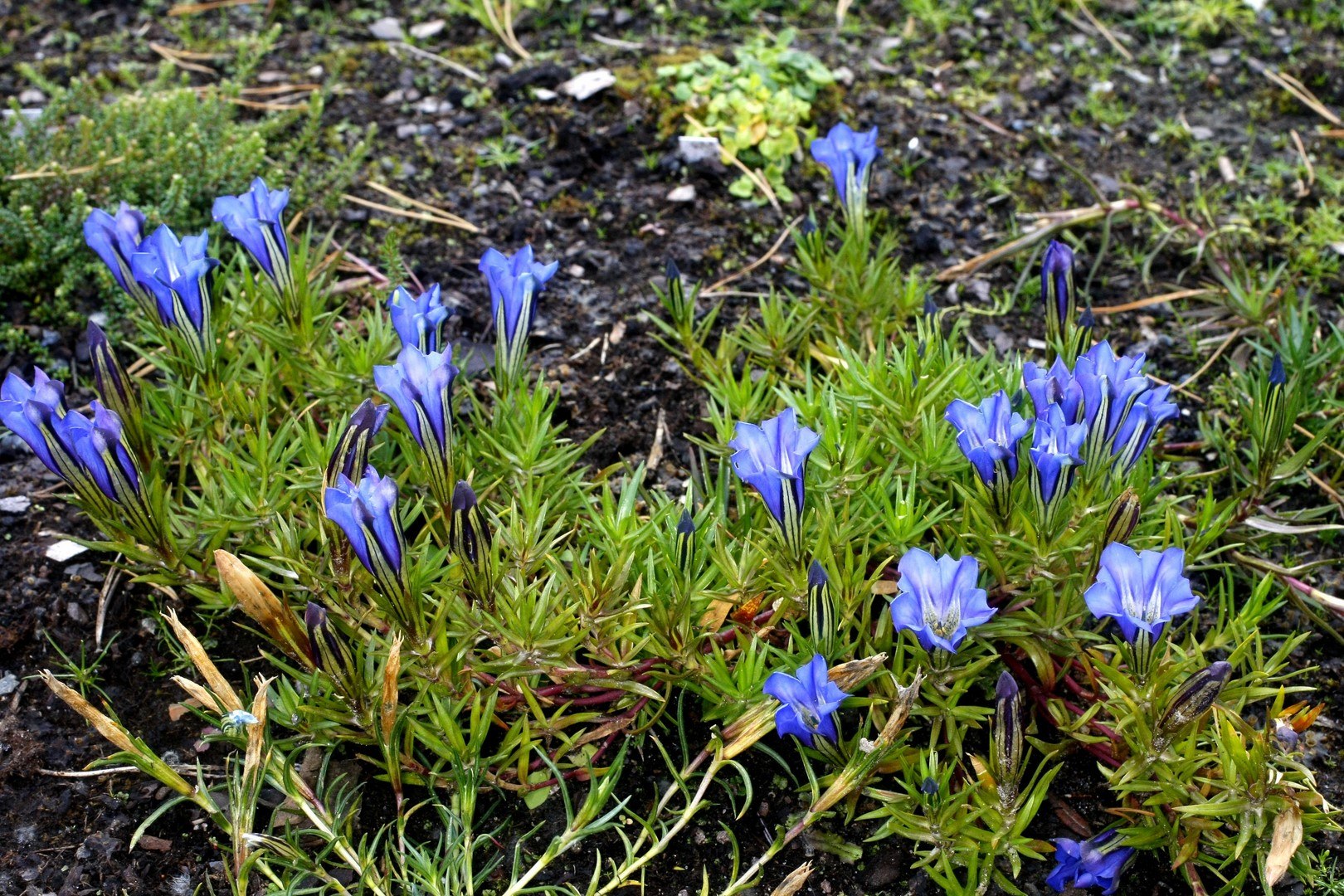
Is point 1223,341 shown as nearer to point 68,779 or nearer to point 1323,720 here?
point 1323,720

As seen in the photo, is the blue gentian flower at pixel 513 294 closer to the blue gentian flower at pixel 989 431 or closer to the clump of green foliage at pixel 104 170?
the blue gentian flower at pixel 989 431

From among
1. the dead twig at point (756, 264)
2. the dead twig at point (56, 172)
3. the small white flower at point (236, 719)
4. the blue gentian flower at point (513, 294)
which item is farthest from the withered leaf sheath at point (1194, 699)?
the dead twig at point (56, 172)

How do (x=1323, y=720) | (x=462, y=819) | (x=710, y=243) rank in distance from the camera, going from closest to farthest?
(x=462, y=819) → (x=1323, y=720) → (x=710, y=243)

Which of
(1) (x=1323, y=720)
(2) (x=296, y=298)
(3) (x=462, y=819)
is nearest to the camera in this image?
(3) (x=462, y=819)

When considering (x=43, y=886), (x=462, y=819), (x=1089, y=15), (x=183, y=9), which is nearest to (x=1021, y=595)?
(x=462, y=819)

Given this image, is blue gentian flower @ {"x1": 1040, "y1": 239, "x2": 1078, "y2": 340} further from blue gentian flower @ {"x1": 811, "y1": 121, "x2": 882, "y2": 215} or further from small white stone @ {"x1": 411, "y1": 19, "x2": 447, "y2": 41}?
small white stone @ {"x1": 411, "y1": 19, "x2": 447, "y2": 41}

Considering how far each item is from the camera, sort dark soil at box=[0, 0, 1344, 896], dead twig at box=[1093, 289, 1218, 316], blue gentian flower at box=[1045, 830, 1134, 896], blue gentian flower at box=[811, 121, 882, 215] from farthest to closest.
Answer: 1. dead twig at box=[1093, 289, 1218, 316]
2. blue gentian flower at box=[811, 121, 882, 215]
3. dark soil at box=[0, 0, 1344, 896]
4. blue gentian flower at box=[1045, 830, 1134, 896]

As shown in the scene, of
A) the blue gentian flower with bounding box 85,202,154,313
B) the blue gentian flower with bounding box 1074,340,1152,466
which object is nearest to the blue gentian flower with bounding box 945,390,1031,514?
the blue gentian flower with bounding box 1074,340,1152,466
